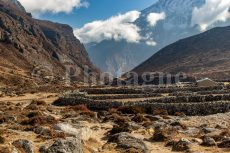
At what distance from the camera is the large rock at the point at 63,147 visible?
18.5 metres

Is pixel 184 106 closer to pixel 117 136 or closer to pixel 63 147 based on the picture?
pixel 117 136

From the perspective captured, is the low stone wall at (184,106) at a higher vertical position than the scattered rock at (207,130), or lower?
higher

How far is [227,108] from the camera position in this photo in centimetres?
4053

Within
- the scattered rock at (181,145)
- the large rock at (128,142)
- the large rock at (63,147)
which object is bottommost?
the scattered rock at (181,145)

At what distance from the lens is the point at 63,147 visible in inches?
736

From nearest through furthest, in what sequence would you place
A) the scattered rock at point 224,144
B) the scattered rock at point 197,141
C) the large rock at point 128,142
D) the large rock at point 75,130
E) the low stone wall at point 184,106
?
the large rock at point 128,142 → the scattered rock at point 224,144 → the large rock at point 75,130 → the scattered rock at point 197,141 → the low stone wall at point 184,106

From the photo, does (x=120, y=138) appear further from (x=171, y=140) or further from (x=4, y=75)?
(x=4, y=75)

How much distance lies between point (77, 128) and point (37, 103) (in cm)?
2732

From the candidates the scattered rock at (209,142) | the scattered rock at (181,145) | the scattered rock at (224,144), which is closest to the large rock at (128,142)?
the scattered rock at (181,145)

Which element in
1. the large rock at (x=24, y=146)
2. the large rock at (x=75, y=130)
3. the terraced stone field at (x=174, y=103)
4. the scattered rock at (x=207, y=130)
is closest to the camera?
the large rock at (x=24, y=146)

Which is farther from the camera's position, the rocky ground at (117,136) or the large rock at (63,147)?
the rocky ground at (117,136)

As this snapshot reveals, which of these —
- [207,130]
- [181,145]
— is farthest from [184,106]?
[181,145]

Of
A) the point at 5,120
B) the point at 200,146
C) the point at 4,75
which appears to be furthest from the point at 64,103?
the point at 4,75

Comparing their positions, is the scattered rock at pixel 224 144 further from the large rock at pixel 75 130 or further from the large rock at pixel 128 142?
the large rock at pixel 75 130
